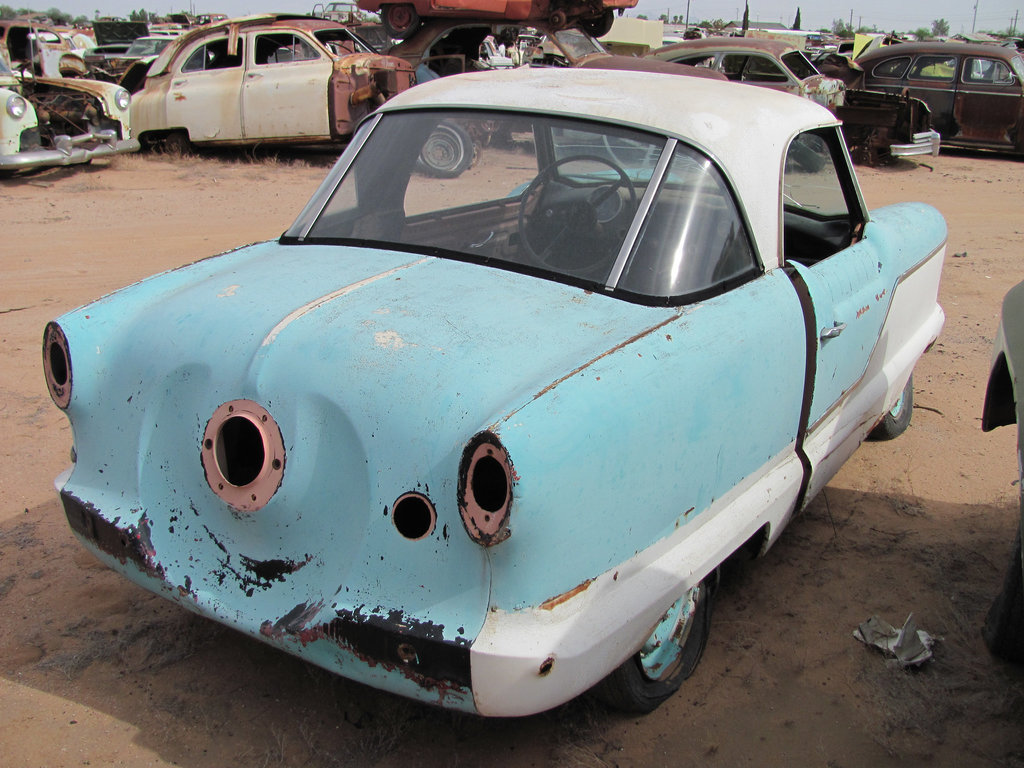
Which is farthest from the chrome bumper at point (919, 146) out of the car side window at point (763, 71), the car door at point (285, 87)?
the car door at point (285, 87)

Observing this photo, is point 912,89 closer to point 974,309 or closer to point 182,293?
point 974,309

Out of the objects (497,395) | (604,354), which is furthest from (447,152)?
(497,395)

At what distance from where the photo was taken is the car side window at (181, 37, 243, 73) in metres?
11.1

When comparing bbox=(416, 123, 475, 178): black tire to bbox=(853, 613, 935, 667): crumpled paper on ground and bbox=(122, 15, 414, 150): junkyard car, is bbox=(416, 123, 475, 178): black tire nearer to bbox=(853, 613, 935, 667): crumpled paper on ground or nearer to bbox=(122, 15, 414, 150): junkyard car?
bbox=(853, 613, 935, 667): crumpled paper on ground

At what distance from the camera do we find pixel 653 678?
2.44 meters

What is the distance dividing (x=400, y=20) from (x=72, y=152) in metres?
4.34

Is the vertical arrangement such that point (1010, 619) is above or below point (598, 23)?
below

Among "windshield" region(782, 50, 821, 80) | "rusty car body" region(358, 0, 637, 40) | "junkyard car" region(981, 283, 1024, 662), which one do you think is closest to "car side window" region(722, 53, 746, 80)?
"windshield" region(782, 50, 821, 80)

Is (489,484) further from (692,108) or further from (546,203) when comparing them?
(692,108)

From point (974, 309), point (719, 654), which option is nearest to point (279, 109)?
point (974, 309)

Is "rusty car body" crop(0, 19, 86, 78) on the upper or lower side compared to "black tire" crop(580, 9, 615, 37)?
lower

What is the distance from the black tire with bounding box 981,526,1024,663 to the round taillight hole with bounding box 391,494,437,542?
5.91ft

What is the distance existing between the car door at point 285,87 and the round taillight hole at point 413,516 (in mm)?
9580

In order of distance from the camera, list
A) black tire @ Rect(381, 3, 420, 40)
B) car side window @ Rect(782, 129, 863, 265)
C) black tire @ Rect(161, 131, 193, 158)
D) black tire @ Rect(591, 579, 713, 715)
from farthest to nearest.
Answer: black tire @ Rect(161, 131, 193, 158), black tire @ Rect(381, 3, 420, 40), car side window @ Rect(782, 129, 863, 265), black tire @ Rect(591, 579, 713, 715)
